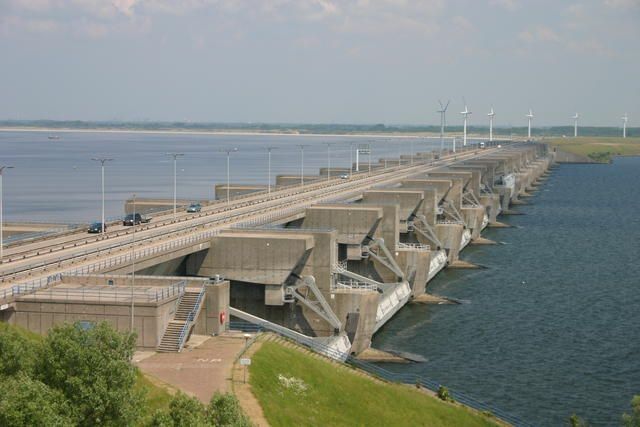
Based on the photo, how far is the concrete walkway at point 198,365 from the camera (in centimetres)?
3559

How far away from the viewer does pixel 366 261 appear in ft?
269

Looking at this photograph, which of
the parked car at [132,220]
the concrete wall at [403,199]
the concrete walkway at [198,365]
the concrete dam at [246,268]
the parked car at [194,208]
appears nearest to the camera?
the concrete walkway at [198,365]

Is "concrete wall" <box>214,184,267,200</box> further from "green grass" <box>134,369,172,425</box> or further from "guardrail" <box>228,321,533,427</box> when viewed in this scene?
"green grass" <box>134,369,172,425</box>

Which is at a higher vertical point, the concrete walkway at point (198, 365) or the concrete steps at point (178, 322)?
the concrete steps at point (178, 322)

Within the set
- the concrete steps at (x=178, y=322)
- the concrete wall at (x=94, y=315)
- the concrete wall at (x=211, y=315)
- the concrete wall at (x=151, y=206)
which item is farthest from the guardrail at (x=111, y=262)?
the concrete wall at (x=151, y=206)

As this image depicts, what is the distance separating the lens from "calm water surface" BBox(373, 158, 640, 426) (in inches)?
2109

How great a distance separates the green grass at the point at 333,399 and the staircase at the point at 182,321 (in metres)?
3.36

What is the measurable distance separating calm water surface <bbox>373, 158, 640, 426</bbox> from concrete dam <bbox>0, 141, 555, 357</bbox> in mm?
3959

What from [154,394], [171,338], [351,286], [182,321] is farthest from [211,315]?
[351,286]

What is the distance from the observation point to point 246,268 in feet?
198

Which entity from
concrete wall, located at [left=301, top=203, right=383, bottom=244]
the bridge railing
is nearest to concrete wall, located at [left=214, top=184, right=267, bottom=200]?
concrete wall, located at [left=301, top=203, right=383, bottom=244]

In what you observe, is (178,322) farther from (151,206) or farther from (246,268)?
(151,206)

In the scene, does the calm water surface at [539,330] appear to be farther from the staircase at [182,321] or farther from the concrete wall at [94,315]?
the concrete wall at [94,315]

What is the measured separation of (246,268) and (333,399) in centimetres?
2229
